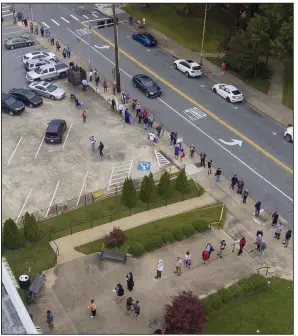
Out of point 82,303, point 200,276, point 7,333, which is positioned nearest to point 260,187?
point 200,276

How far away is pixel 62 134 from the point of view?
44.9 m

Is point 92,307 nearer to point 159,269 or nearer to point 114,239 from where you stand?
point 159,269

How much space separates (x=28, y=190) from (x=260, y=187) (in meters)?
16.9

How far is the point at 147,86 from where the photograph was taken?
168 feet

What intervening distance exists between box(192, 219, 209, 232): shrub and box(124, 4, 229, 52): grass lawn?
3042cm

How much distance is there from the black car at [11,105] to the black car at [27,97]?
1009 mm

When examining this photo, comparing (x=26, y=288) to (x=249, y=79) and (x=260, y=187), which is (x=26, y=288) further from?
(x=249, y=79)

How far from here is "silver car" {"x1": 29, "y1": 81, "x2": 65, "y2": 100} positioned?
50.1 metres

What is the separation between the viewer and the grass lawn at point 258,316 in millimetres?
28922

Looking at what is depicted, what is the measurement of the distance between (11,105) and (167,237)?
69.0 feet

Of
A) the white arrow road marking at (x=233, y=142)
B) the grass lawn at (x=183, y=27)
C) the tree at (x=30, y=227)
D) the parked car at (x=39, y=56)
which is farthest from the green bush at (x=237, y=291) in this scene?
the grass lawn at (x=183, y=27)

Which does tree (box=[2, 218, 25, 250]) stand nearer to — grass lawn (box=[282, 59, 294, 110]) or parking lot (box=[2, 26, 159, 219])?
parking lot (box=[2, 26, 159, 219])

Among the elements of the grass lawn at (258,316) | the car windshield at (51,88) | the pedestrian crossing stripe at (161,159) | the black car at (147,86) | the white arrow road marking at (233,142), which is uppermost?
the black car at (147,86)

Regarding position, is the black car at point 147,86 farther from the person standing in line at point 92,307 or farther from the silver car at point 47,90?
the person standing in line at point 92,307
